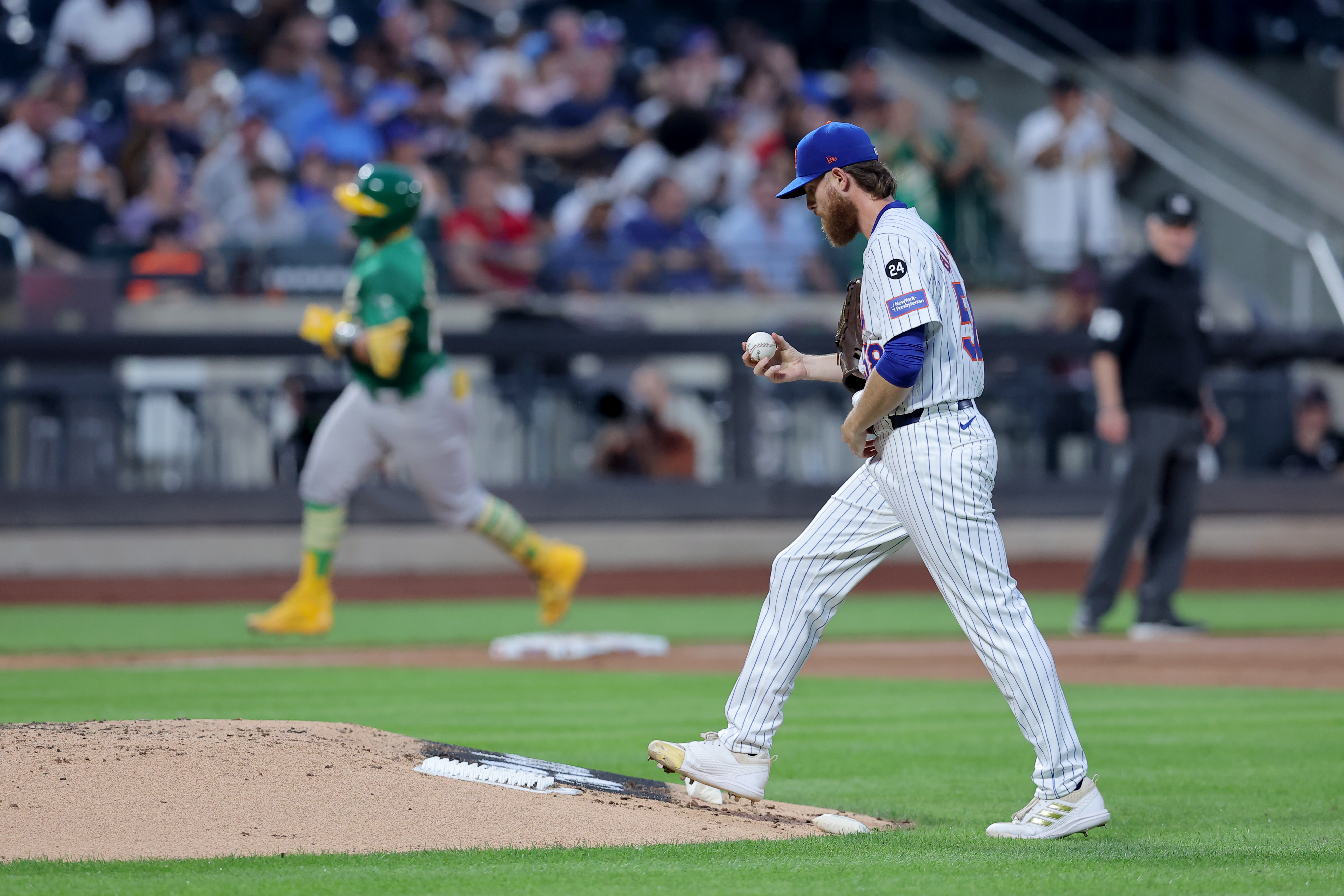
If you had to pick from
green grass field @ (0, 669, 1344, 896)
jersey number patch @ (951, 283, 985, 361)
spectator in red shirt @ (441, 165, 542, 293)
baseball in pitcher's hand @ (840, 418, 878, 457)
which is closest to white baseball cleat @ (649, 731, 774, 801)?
green grass field @ (0, 669, 1344, 896)

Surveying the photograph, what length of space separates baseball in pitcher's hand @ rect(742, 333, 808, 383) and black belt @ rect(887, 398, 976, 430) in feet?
1.04

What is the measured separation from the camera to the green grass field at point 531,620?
10047 mm

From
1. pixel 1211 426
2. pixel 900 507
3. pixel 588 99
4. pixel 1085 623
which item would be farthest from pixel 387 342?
pixel 588 99

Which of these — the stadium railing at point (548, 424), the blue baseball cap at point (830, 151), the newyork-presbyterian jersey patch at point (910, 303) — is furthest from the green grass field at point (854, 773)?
the stadium railing at point (548, 424)

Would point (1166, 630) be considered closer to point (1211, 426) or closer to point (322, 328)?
point (1211, 426)

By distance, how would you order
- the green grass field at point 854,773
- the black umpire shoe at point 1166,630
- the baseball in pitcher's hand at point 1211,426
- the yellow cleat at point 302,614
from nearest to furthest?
the green grass field at point 854,773 < the yellow cleat at point 302,614 < the black umpire shoe at point 1166,630 < the baseball in pitcher's hand at point 1211,426

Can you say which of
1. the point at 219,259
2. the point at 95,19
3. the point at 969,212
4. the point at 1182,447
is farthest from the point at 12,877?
the point at 95,19

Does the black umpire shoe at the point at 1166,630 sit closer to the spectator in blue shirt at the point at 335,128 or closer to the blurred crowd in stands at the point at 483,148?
the blurred crowd in stands at the point at 483,148

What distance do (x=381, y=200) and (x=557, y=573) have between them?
94.4 inches

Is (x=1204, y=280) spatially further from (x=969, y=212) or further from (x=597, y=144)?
(x=597, y=144)

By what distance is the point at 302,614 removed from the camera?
965 cm

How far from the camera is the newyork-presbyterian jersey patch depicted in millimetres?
4551

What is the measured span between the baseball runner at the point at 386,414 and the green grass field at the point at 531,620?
599mm

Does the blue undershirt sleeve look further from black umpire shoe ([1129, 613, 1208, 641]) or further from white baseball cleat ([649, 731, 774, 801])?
black umpire shoe ([1129, 613, 1208, 641])
